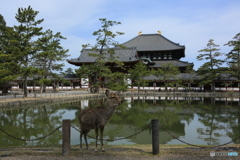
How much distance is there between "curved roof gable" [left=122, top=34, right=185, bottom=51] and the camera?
5231 centimetres

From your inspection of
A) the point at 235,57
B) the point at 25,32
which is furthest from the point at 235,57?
the point at 25,32

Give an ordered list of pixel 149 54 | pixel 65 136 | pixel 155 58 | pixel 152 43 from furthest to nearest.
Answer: pixel 152 43 < pixel 149 54 < pixel 155 58 < pixel 65 136

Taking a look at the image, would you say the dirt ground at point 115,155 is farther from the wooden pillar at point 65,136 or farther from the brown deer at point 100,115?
the brown deer at point 100,115

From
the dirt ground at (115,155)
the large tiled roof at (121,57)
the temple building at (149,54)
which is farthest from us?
the large tiled roof at (121,57)

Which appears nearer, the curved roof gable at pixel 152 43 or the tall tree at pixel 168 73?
the tall tree at pixel 168 73

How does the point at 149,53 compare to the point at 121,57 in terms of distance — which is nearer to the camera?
the point at 121,57

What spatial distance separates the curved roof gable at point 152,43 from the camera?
172ft

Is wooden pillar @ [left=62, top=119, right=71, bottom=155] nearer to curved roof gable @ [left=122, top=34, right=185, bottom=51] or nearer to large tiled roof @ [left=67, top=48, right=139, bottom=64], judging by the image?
large tiled roof @ [left=67, top=48, right=139, bottom=64]

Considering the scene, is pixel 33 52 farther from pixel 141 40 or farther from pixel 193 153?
pixel 141 40

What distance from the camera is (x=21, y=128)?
12.9 metres

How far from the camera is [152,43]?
56.9 m

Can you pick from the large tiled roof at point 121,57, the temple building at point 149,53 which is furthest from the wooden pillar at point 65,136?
the large tiled roof at point 121,57

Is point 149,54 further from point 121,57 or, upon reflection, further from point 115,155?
point 115,155

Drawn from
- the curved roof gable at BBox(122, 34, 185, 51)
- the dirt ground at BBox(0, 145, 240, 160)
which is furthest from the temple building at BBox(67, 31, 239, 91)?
the dirt ground at BBox(0, 145, 240, 160)
